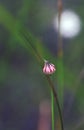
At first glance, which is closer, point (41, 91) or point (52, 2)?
point (41, 91)

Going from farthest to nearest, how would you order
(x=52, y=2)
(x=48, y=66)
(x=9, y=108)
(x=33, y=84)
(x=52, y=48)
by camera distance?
(x=52, y=2), (x=52, y=48), (x=33, y=84), (x=9, y=108), (x=48, y=66)

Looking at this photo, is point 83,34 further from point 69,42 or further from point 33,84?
point 33,84

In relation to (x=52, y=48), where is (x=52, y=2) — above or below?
above

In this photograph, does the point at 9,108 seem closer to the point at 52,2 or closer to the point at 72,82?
the point at 72,82

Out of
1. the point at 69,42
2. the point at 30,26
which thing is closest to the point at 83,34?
the point at 69,42

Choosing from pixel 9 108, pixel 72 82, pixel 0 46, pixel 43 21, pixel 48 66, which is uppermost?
pixel 43 21

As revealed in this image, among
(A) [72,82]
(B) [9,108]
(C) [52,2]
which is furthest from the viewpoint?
(C) [52,2]
